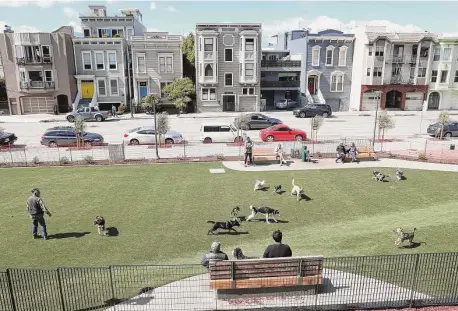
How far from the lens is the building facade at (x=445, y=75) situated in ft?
165

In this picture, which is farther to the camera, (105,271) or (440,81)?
(440,81)

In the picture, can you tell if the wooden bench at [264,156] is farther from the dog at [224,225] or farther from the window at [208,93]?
the window at [208,93]

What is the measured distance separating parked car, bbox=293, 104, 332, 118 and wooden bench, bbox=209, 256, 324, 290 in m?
35.8

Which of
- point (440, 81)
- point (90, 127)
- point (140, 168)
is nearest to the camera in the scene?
point (140, 168)

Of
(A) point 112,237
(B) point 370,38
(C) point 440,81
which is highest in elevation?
(B) point 370,38

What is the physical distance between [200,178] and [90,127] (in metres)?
22.5

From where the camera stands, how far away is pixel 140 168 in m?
22.1

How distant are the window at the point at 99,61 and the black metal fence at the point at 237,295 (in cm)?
4240

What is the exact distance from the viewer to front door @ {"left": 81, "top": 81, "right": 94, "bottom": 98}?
48.6 meters

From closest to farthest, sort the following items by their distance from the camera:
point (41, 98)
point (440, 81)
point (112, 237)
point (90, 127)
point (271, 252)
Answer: point (271, 252) < point (112, 237) < point (90, 127) < point (41, 98) < point (440, 81)

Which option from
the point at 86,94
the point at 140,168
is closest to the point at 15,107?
the point at 86,94

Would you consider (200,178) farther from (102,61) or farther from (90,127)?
(102,61)

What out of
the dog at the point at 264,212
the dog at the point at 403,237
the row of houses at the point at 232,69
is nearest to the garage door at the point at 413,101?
the row of houses at the point at 232,69

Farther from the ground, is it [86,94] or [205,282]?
[86,94]
